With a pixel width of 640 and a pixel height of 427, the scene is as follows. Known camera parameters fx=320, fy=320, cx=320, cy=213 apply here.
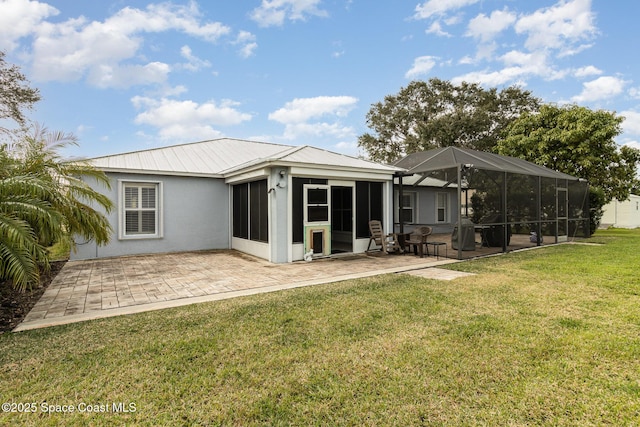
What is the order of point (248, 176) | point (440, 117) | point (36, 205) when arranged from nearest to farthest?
point (36, 205), point (248, 176), point (440, 117)

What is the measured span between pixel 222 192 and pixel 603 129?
17.8m

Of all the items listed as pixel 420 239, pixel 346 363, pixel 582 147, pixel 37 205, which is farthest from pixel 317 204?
pixel 582 147

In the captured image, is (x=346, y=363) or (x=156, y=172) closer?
(x=346, y=363)

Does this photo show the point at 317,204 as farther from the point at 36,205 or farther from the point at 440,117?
the point at 440,117

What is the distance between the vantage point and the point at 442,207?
54.3 feet

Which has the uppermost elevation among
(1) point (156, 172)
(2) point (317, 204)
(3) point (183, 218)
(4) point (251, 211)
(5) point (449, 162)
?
(5) point (449, 162)

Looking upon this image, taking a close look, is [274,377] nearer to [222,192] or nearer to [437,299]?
[437,299]

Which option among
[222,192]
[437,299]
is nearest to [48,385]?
[437,299]

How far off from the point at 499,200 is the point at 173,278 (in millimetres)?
10284

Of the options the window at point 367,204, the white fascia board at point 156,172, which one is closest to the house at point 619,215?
the window at point 367,204

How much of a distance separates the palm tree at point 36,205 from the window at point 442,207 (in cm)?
1434

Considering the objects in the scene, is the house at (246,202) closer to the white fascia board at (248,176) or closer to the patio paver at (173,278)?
the white fascia board at (248,176)

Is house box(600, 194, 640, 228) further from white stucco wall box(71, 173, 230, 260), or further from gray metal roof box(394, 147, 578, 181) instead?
white stucco wall box(71, 173, 230, 260)

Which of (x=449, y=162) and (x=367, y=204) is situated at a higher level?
(x=449, y=162)
